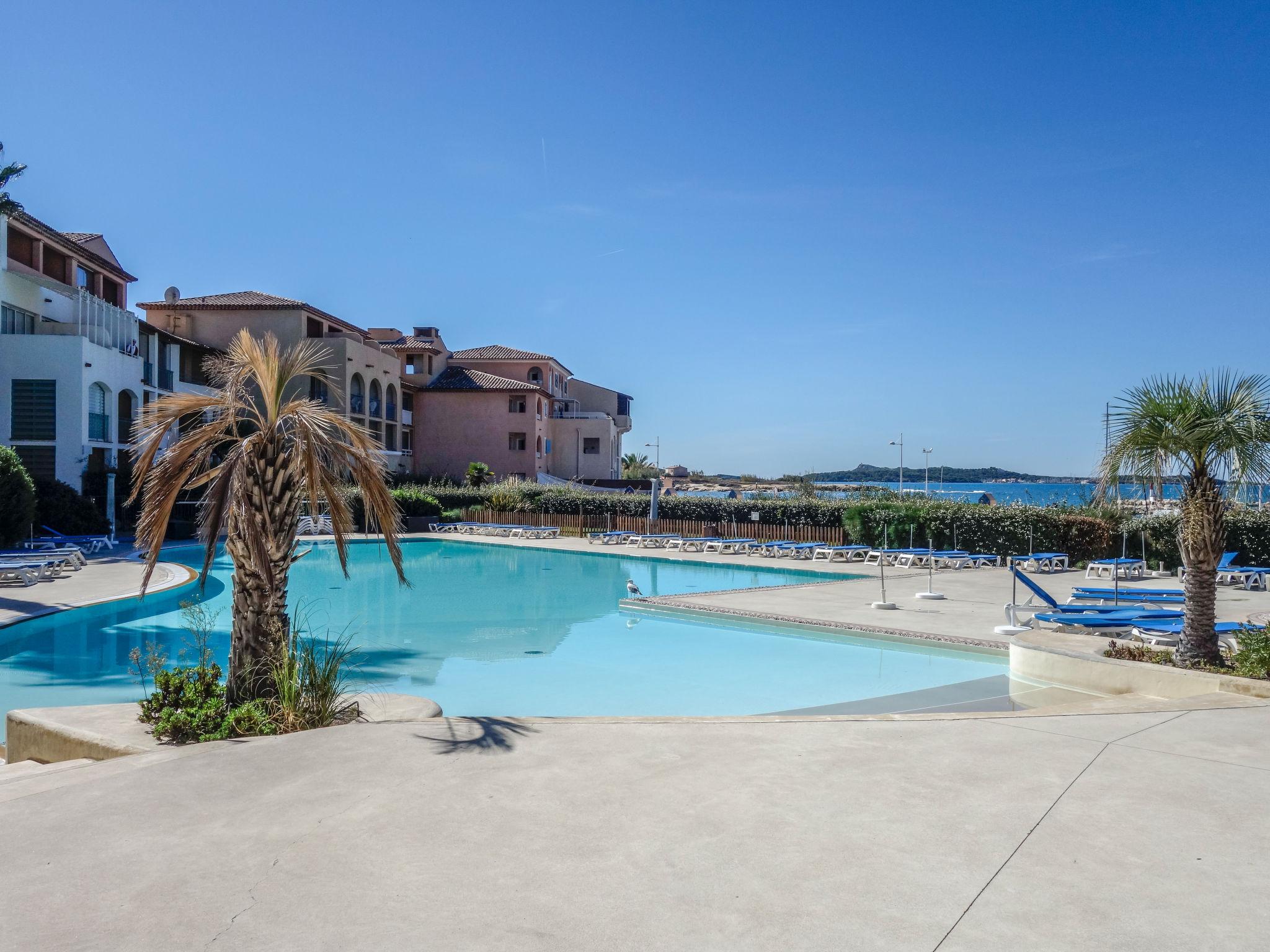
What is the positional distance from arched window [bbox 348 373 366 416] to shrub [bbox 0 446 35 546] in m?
21.7

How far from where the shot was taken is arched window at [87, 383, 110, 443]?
93.7 feet

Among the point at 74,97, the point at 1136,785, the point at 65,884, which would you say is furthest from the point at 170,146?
the point at 1136,785

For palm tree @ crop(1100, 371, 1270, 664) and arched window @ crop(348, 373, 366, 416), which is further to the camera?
arched window @ crop(348, 373, 366, 416)

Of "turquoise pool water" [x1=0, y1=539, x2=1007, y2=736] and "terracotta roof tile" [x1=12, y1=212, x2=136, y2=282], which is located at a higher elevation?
"terracotta roof tile" [x1=12, y1=212, x2=136, y2=282]

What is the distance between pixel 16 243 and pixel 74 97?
64.6ft

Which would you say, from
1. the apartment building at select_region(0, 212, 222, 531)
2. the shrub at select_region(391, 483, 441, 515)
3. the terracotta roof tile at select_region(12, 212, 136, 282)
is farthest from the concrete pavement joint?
the shrub at select_region(391, 483, 441, 515)

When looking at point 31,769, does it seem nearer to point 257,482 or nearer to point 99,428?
point 257,482

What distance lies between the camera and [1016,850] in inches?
153

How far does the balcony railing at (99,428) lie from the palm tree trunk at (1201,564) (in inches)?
1187

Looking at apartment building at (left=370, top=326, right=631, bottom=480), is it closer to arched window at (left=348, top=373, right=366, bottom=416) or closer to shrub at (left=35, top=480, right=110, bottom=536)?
arched window at (left=348, top=373, right=366, bottom=416)

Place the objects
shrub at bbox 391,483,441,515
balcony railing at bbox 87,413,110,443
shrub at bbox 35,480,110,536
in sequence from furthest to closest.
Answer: shrub at bbox 391,483,441,515 → balcony railing at bbox 87,413,110,443 → shrub at bbox 35,480,110,536

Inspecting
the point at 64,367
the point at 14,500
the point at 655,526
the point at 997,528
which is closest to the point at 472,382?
the point at 655,526

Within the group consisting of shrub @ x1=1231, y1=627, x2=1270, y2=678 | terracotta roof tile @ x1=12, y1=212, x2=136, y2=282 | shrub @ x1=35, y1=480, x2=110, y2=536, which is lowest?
shrub @ x1=1231, y1=627, x2=1270, y2=678

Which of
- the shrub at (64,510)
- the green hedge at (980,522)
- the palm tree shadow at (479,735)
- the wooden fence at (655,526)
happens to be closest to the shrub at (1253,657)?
the palm tree shadow at (479,735)
